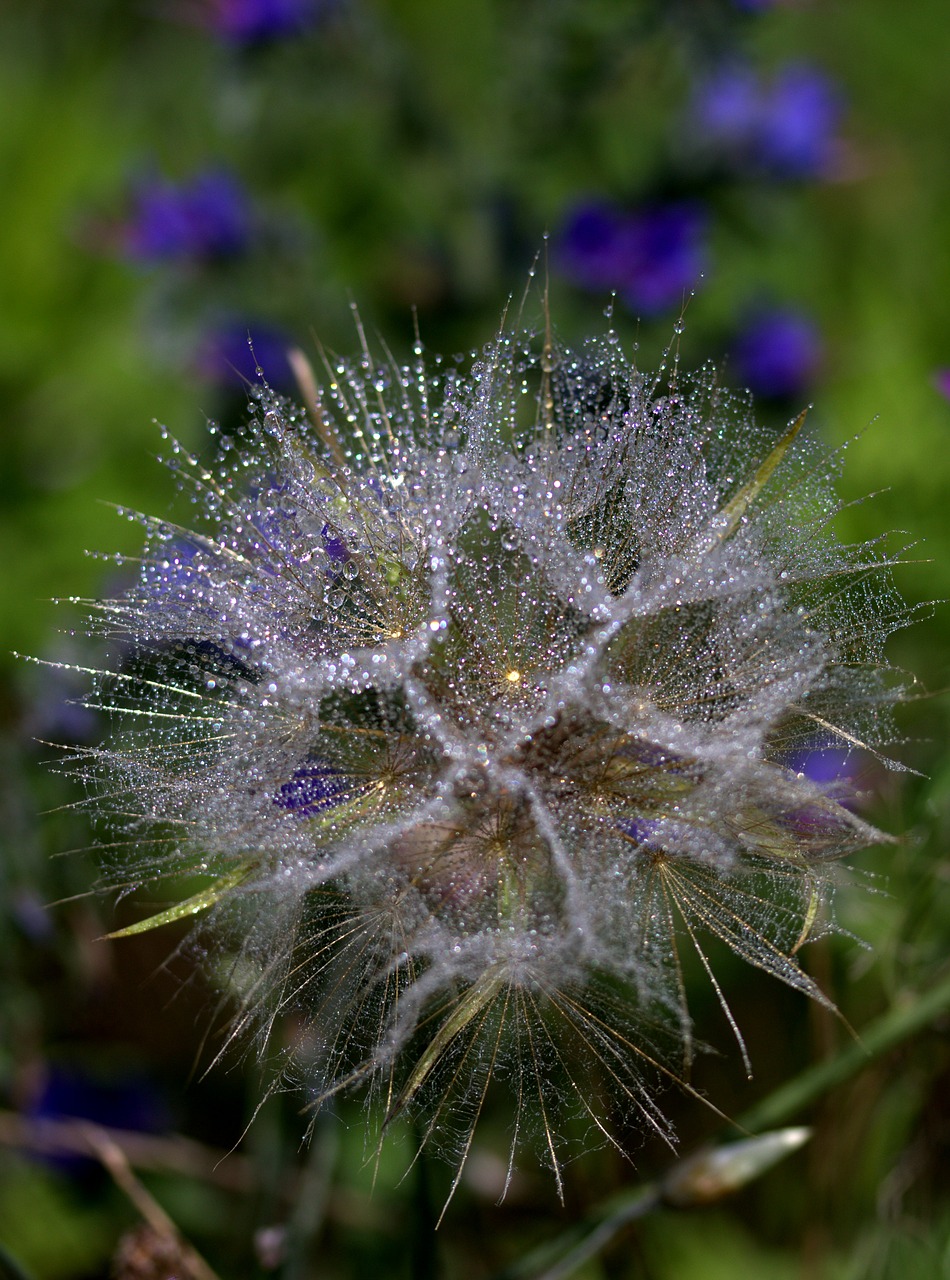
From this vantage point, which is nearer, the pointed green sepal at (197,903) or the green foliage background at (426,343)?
the pointed green sepal at (197,903)

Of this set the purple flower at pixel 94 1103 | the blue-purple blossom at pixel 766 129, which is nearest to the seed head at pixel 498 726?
the purple flower at pixel 94 1103

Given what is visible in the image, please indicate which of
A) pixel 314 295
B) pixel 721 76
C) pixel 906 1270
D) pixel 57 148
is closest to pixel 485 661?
pixel 906 1270

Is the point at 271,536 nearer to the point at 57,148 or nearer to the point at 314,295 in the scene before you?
the point at 314,295

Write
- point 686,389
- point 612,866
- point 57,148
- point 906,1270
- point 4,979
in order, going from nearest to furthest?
1. point 612,866
2. point 686,389
3. point 906,1270
4. point 4,979
5. point 57,148

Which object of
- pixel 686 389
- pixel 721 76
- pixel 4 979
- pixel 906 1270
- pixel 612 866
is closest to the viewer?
pixel 612 866

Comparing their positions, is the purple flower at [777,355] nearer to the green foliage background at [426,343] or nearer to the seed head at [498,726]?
the green foliage background at [426,343]

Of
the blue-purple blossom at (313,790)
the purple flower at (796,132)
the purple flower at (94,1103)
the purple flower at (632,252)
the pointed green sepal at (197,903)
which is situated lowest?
the purple flower at (94,1103)
